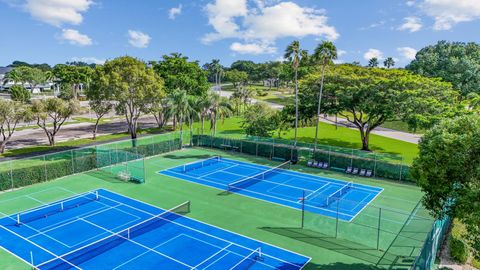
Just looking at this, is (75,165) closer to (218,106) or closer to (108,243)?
Result: (108,243)

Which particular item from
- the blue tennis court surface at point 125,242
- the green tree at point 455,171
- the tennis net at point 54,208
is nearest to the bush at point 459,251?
the green tree at point 455,171

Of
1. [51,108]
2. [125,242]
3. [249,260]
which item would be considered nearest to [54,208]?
[125,242]

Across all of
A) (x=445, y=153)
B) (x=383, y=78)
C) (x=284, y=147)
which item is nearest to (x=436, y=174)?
(x=445, y=153)

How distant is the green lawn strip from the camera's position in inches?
718

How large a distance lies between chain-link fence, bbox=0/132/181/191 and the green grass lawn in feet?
59.6

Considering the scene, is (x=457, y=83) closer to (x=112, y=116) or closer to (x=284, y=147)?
(x=284, y=147)

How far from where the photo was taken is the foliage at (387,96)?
1342 inches

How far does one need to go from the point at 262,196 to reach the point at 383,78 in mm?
20720

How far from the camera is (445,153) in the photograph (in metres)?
13.1

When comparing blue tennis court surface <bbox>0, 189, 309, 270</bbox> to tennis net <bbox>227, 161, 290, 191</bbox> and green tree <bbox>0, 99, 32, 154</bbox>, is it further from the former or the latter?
green tree <bbox>0, 99, 32, 154</bbox>

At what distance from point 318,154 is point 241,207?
559 inches

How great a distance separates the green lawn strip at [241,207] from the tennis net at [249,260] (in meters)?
1.78

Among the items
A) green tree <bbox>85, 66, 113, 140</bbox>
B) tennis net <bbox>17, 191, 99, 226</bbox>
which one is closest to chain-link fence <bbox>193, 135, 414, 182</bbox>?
green tree <bbox>85, 66, 113, 140</bbox>

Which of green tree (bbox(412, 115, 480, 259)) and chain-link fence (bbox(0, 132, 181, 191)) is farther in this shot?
chain-link fence (bbox(0, 132, 181, 191))
